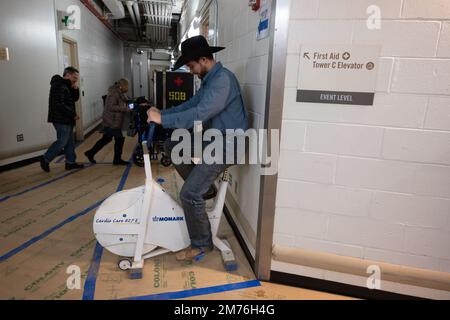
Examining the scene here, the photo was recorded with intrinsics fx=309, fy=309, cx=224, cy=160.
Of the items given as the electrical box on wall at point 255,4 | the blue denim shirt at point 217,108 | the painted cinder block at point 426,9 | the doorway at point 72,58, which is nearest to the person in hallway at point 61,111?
the doorway at point 72,58

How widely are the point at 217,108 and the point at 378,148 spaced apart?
0.99 m

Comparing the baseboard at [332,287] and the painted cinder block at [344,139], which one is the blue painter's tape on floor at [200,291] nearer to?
the baseboard at [332,287]

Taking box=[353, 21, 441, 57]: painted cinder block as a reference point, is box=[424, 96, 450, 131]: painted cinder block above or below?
below

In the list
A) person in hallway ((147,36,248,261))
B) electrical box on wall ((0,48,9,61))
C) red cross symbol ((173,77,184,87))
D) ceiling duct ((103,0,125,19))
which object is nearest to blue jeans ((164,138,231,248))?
person in hallway ((147,36,248,261))

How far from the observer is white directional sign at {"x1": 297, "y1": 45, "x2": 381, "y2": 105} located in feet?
5.44

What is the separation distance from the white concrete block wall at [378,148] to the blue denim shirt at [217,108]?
0.43m

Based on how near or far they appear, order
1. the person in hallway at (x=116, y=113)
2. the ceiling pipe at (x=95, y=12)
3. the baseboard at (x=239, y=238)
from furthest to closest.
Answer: the ceiling pipe at (x=95, y=12), the person in hallway at (x=116, y=113), the baseboard at (x=239, y=238)

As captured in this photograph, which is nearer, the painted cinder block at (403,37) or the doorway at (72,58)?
the painted cinder block at (403,37)

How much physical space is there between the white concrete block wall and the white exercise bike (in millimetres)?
674

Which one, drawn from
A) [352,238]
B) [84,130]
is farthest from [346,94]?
[84,130]

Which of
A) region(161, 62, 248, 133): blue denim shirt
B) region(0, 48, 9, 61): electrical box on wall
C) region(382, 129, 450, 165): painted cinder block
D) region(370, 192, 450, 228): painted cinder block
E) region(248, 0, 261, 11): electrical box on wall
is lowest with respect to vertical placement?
region(370, 192, 450, 228): painted cinder block

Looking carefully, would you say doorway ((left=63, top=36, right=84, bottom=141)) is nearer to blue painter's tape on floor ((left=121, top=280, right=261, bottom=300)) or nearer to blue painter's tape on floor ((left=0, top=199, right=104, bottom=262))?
blue painter's tape on floor ((left=0, top=199, right=104, bottom=262))

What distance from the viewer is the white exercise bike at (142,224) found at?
204cm
